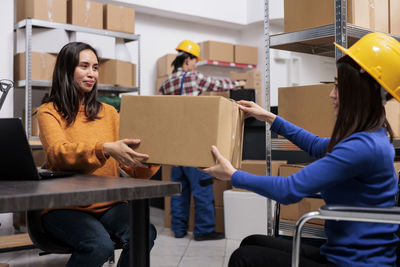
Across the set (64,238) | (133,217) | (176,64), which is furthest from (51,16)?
(133,217)

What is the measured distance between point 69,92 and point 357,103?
111cm

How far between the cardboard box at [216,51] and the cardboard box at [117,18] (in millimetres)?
1576

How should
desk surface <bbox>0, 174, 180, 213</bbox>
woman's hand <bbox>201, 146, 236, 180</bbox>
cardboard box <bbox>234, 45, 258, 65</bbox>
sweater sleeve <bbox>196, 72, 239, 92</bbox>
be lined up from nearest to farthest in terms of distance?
desk surface <bbox>0, 174, 180, 213</bbox>, woman's hand <bbox>201, 146, 236, 180</bbox>, sweater sleeve <bbox>196, 72, 239, 92</bbox>, cardboard box <bbox>234, 45, 258, 65</bbox>

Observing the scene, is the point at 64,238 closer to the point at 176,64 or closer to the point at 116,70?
the point at 176,64

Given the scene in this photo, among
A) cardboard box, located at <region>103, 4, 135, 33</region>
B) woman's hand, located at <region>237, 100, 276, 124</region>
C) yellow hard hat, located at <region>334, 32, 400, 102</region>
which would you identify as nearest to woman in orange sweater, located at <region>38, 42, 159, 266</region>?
woman's hand, located at <region>237, 100, 276, 124</region>

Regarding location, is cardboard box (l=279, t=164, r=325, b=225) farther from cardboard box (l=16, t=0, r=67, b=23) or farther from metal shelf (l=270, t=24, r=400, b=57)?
cardboard box (l=16, t=0, r=67, b=23)

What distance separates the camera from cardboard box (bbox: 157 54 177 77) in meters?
5.54

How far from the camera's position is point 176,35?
618 centimetres

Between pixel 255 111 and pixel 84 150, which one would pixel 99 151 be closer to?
pixel 84 150

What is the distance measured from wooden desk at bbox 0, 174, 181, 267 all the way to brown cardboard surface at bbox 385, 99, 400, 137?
1.62 m

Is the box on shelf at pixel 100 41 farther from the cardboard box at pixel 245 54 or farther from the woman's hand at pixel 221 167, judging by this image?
the woman's hand at pixel 221 167

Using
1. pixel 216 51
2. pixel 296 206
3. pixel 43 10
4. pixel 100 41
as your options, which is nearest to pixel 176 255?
pixel 296 206

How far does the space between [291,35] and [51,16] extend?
2453mm

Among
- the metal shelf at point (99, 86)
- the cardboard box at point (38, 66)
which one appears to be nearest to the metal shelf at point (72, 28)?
the cardboard box at point (38, 66)
